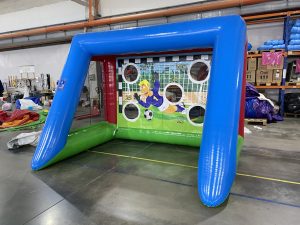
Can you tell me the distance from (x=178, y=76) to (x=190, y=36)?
41.8 inches

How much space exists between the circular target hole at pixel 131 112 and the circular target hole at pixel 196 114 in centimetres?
98

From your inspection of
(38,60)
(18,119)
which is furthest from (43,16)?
(18,119)

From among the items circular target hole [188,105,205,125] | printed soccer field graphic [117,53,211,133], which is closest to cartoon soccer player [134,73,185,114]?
printed soccer field graphic [117,53,211,133]

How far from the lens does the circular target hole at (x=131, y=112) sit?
4.05m

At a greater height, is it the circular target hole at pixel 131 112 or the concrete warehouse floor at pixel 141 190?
the circular target hole at pixel 131 112

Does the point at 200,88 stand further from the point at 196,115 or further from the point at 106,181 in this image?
the point at 106,181

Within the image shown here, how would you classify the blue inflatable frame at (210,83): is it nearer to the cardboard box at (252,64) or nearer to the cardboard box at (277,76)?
the cardboard box at (252,64)

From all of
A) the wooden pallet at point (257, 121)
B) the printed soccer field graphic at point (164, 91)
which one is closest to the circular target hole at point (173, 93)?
the printed soccer field graphic at point (164, 91)

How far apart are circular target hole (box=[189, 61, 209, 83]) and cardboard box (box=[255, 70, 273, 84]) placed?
349 centimetres

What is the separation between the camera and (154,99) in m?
3.83

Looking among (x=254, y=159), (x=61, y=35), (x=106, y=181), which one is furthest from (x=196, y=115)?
(x=61, y=35)

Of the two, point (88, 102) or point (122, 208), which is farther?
point (88, 102)

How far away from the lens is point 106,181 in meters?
2.54

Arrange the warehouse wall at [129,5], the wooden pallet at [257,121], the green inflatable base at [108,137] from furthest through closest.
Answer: the warehouse wall at [129,5]
the wooden pallet at [257,121]
the green inflatable base at [108,137]
